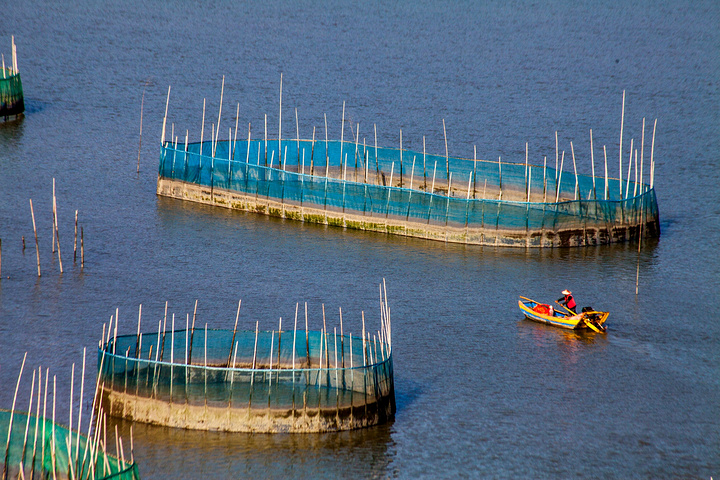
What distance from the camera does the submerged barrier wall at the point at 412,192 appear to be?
46.6 meters

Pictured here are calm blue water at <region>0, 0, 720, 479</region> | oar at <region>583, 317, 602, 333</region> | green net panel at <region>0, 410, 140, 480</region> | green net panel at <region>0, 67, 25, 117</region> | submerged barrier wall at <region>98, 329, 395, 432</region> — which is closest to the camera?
green net panel at <region>0, 410, 140, 480</region>

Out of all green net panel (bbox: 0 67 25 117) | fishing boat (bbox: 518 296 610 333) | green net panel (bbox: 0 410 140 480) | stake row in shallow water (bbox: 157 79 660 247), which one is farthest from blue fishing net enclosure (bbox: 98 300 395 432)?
green net panel (bbox: 0 67 25 117)

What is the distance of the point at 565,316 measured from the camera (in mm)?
37688

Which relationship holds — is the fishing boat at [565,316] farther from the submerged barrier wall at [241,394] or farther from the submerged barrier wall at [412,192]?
the submerged barrier wall at [241,394]

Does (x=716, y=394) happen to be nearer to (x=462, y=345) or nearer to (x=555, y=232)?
(x=462, y=345)

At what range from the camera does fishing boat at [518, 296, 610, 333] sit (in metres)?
37.0

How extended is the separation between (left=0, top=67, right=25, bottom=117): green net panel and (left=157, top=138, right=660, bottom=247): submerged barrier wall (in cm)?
1866

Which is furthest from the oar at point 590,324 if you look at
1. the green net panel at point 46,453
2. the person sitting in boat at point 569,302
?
the green net panel at point 46,453

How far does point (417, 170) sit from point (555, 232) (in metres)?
9.93

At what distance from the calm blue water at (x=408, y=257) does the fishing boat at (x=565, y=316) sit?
0.61 meters

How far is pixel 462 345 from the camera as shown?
35.9 m

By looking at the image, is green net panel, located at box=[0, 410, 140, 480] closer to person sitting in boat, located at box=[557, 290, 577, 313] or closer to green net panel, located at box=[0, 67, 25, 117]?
person sitting in boat, located at box=[557, 290, 577, 313]

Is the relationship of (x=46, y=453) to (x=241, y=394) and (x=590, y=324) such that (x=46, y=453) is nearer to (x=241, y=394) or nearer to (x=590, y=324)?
(x=241, y=394)

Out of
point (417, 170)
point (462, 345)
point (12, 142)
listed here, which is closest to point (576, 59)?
point (417, 170)
